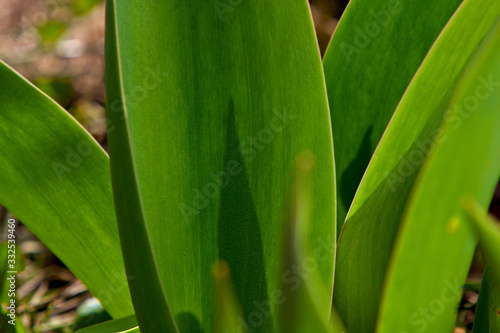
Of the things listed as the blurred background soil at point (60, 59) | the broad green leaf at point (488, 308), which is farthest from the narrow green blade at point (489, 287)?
the blurred background soil at point (60, 59)

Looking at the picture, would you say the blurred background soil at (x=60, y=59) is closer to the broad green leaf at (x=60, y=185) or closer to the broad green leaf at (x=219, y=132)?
the broad green leaf at (x=60, y=185)

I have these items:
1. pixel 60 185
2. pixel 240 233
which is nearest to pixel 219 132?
pixel 240 233

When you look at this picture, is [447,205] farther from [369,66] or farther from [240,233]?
[369,66]

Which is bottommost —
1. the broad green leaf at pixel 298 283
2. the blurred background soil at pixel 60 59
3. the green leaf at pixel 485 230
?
the blurred background soil at pixel 60 59

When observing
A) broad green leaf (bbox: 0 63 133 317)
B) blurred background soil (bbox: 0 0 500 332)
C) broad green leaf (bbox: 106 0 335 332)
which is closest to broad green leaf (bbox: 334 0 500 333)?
broad green leaf (bbox: 106 0 335 332)

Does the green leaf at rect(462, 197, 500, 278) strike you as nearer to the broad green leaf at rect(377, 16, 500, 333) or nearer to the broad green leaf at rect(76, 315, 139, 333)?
the broad green leaf at rect(377, 16, 500, 333)

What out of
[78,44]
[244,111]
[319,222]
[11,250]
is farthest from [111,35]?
[78,44]

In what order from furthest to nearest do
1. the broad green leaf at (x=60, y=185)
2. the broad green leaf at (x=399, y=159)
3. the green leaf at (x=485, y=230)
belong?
1. the broad green leaf at (x=60, y=185)
2. the broad green leaf at (x=399, y=159)
3. the green leaf at (x=485, y=230)
